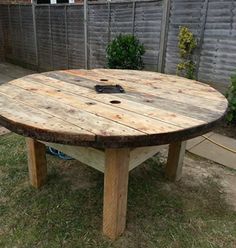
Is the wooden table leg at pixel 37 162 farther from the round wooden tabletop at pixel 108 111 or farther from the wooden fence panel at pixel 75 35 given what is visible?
the wooden fence panel at pixel 75 35

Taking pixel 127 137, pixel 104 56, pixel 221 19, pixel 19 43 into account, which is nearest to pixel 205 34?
pixel 221 19

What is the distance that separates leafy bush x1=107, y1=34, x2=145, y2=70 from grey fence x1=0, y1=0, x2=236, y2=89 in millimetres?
233

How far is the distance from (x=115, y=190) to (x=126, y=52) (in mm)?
3023

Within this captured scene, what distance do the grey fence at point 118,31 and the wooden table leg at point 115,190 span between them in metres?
2.60

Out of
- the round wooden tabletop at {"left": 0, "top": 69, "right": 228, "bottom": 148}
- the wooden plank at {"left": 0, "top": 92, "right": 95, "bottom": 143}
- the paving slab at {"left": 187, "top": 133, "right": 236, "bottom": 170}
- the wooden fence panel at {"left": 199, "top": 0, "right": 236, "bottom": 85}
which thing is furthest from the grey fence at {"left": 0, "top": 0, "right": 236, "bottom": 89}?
the wooden plank at {"left": 0, "top": 92, "right": 95, "bottom": 143}

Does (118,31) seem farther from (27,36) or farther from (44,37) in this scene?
(27,36)

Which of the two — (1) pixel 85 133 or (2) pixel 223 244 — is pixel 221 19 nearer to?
(2) pixel 223 244

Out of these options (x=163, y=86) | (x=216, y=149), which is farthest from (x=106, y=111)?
(x=216, y=149)

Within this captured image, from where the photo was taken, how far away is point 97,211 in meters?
2.03

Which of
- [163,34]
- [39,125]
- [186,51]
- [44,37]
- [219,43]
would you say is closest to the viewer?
[39,125]

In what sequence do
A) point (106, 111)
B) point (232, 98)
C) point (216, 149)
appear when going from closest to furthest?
point (106, 111)
point (216, 149)
point (232, 98)

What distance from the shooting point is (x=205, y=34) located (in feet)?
12.2

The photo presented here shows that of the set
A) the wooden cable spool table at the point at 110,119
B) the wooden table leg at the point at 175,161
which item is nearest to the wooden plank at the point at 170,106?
the wooden cable spool table at the point at 110,119

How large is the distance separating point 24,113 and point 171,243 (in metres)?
1.19
